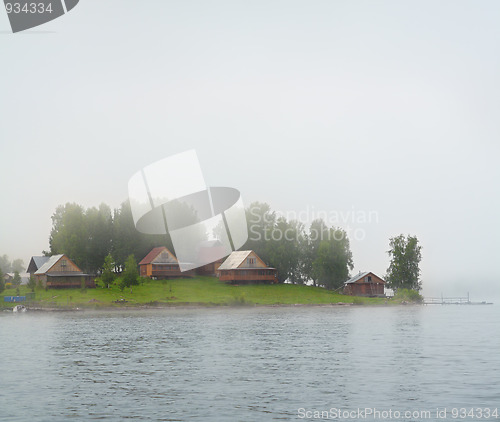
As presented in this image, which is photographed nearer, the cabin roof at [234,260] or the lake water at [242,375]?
the lake water at [242,375]

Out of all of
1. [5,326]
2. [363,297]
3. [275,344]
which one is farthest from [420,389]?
[363,297]

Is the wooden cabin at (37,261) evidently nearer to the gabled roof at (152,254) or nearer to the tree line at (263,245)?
the tree line at (263,245)

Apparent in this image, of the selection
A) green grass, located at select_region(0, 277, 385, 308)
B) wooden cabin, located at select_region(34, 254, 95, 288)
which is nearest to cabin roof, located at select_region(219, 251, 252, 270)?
green grass, located at select_region(0, 277, 385, 308)

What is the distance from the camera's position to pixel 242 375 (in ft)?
116

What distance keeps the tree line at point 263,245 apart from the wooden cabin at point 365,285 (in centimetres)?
385

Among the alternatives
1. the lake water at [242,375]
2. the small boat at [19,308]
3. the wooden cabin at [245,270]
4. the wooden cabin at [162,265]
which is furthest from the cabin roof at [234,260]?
the lake water at [242,375]

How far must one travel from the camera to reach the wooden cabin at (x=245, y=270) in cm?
14788

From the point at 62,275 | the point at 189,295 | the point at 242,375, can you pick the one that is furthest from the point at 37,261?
the point at 242,375

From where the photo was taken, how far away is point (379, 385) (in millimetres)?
32031

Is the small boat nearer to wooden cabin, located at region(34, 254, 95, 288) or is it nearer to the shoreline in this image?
the shoreline

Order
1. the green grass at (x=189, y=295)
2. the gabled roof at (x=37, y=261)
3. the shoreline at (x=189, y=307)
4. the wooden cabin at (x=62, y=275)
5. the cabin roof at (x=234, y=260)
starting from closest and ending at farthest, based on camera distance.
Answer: the shoreline at (x=189, y=307) < the green grass at (x=189, y=295) < the wooden cabin at (x=62, y=275) < the cabin roof at (x=234, y=260) < the gabled roof at (x=37, y=261)

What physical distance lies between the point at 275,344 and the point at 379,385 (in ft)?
66.9

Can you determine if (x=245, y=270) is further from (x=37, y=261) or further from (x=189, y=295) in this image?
(x=37, y=261)

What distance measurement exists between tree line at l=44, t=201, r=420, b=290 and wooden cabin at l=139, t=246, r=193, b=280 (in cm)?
750
